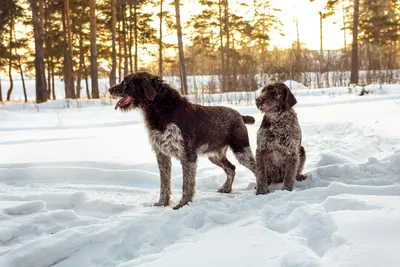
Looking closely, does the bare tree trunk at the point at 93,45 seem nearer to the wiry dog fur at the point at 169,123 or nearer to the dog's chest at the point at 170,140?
the wiry dog fur at the point at 169,123

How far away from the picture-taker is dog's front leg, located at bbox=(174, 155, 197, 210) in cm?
482

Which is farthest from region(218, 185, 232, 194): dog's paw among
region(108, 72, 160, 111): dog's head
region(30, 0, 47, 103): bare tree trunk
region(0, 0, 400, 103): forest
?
region(30, 0, 47, 103): bare tree trunk

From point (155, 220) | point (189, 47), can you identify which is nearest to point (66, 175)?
point (155, 220)

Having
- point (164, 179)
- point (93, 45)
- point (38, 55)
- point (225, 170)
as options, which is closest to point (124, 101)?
point (164, 179)

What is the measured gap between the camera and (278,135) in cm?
500

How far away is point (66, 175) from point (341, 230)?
447 cm

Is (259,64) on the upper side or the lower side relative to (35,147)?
upper

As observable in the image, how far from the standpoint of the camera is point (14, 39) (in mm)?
33062

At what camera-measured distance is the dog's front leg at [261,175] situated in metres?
5.05

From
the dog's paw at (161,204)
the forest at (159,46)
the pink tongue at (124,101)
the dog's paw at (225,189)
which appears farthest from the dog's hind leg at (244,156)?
the forest at (159,46)

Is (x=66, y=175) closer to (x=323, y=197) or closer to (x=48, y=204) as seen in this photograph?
(x=48, y=204)

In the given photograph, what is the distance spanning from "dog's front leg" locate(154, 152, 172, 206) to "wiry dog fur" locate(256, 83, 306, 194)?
1.20 meters

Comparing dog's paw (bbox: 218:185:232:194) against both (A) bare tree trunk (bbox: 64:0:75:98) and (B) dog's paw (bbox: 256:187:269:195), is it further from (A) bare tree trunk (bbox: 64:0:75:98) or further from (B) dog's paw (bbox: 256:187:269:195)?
(A) bare tree trunk (bbox: 64:0:75:98)

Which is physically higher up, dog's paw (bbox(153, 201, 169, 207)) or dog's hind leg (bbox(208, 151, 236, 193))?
dog's hind leg (bbox(208, 151, 236, 193))
